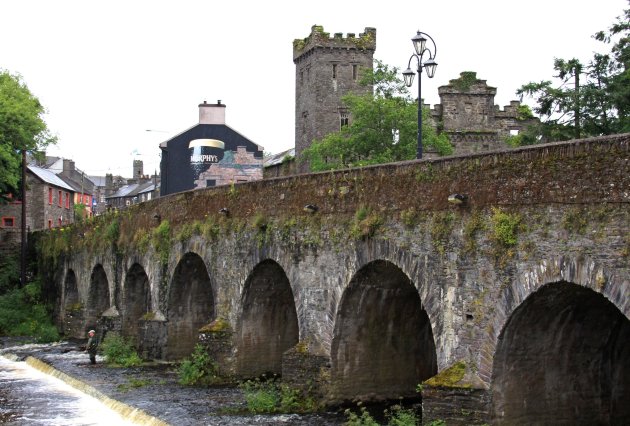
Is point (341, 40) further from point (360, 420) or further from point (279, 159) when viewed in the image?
point (360, 420)

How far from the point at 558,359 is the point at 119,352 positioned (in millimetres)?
18845

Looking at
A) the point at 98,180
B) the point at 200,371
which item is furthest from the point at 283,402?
the point at 98,180

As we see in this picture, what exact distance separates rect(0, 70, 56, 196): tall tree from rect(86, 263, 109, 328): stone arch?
36.3 ft

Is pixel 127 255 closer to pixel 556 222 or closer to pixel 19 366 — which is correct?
pixel 19 366

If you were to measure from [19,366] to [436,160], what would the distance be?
770 inches

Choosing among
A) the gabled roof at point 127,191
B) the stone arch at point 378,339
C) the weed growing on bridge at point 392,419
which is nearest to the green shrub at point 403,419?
the weed growing on bridge at point 392,419

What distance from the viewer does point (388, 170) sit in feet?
59.8

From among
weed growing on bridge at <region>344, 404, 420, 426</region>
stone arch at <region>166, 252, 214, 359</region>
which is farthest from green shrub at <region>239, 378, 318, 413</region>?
stone arch at <region>166, 252, 214, 359</region>

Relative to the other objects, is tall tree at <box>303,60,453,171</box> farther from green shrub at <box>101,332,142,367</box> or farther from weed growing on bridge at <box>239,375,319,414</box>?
weed growing on bridge at <box>239,375,319,414</box>

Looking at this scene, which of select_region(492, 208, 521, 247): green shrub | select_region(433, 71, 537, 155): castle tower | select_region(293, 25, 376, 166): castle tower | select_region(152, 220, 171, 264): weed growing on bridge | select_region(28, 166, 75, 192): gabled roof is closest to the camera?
select_region(492, 208, 521, 247): green shrub

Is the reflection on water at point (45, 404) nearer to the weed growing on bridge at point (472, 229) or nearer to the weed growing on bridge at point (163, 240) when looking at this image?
the weed growing on bridge at point (163, 240)

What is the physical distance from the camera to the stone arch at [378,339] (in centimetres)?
1970

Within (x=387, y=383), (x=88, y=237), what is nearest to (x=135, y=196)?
(x=88, y=237)

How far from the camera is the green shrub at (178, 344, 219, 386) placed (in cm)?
2472
